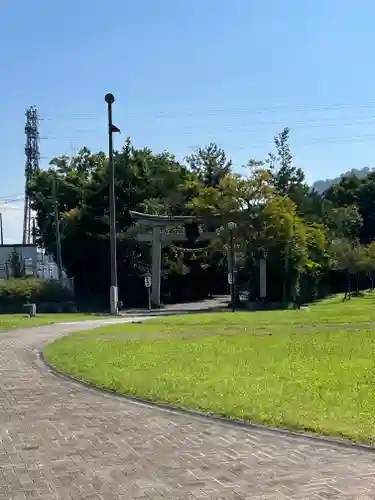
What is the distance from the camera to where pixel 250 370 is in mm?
12102

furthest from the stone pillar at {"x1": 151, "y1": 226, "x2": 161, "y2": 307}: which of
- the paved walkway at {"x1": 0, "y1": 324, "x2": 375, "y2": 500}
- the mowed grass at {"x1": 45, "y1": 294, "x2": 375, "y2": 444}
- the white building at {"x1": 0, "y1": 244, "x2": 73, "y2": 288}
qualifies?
the paved walkway at {"x1": 0, "y1": 324, "x2": 375, "y2": 500}

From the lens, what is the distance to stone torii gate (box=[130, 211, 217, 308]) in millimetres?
44438

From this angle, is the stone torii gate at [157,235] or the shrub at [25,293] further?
the stone torii gate at [157,235]

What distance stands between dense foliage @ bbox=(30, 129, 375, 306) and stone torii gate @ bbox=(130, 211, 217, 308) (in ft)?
6.32

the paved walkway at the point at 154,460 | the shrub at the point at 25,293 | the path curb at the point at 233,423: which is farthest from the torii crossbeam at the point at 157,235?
the paved walkway at the point at 154,460

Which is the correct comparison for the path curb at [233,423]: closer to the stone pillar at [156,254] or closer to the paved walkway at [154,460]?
the paved walkway at [154,460]

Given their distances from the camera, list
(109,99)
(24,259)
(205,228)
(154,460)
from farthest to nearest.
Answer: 1. (24,259)
2. (205,228)
3. (109,99)
4. (154,460)

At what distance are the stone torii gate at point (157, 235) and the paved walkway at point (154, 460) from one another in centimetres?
3501

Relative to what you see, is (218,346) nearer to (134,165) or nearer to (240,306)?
(240,306)

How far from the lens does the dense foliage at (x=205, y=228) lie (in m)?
45.2

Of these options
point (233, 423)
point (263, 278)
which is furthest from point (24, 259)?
point (233, 423)

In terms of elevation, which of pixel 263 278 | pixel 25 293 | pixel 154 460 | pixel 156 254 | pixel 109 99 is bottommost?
pixel 154 460

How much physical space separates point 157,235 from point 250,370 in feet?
109

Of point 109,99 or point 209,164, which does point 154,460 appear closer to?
point 109,99
